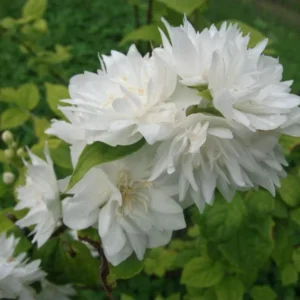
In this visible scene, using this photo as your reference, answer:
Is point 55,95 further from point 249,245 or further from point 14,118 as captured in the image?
point 249,245

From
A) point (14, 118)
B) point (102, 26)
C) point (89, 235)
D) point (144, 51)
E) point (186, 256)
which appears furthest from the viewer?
point (102, 26)

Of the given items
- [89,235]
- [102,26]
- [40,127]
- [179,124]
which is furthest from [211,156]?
[102,26]

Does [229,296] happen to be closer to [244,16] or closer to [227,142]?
[227,142]

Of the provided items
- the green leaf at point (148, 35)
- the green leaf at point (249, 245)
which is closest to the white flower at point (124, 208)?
the green leaf at point (249, 245)

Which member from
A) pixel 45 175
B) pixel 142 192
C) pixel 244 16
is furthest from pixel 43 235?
pixel 244 16

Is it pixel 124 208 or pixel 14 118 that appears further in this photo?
pixel 14 118

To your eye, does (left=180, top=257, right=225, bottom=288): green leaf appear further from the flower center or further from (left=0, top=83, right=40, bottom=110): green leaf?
(left=0, top=83, right=40, bottom=110): green leaf

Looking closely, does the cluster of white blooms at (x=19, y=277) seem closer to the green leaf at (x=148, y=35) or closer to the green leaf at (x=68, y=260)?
the green leaf at (x=68, y=260)
